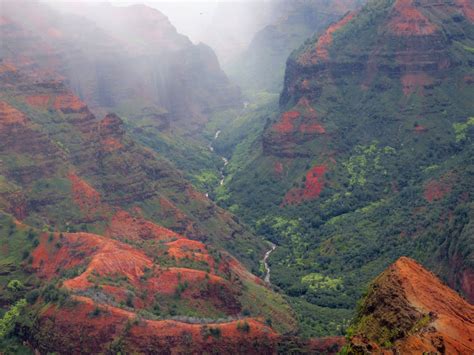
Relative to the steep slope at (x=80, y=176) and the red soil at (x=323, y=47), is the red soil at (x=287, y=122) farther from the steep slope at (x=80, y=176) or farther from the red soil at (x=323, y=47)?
the steep slope at (x=80, y=176)

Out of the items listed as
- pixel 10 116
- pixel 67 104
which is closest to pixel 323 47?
pixel 67 104

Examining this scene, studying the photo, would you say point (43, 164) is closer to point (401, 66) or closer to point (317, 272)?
point (317, 272)

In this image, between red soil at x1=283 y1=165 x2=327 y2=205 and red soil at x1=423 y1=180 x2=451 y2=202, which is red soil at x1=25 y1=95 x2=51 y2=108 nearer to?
red soil at x1=283 y1=165 x2=327 y2=205

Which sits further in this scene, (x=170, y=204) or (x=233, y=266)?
(x=170, y=204)

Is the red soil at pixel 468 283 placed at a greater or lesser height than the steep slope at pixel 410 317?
lesser

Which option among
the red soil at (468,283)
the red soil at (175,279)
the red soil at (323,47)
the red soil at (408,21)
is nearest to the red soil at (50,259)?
the red soil at (175,279)

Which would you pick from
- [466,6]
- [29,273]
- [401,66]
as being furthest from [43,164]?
[466,6]

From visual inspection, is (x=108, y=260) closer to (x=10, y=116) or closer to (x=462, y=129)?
(x=10, y=116)
